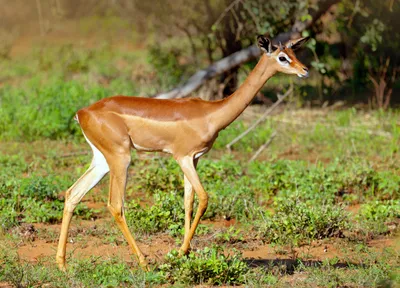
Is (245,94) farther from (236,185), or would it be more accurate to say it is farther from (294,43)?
(236,185)

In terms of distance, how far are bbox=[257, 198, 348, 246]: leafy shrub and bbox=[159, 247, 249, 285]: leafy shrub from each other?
119cm

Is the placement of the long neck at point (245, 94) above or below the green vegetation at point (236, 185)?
above

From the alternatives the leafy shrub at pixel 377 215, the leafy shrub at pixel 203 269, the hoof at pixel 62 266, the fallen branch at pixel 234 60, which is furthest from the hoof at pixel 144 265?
the fallen branch at pixel 234 60

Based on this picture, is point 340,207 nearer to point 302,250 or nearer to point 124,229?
point 302,250

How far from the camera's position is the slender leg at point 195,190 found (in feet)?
17.3

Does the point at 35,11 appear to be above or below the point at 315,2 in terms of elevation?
below

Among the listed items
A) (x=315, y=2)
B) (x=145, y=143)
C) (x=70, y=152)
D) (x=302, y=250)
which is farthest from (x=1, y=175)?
(x=315, y=2)

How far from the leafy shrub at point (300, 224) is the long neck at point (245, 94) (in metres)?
1.20

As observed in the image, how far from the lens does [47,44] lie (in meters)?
18.2

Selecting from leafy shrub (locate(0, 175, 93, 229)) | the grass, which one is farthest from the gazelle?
leafy shrub (locate(0, 175, 93, 229))

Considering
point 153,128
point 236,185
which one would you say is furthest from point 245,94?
point 236,185

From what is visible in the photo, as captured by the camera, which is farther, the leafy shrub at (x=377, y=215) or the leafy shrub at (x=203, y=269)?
the leafy shrub at (x=377, y=215)

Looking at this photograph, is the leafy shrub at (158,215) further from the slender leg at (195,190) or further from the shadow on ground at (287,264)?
the slender leg at (195,190)

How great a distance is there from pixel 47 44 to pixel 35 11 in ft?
16.3
